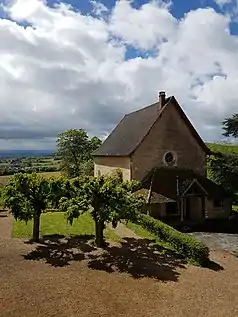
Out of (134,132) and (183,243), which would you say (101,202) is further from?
(134,132)

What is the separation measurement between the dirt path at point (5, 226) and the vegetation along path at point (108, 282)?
1.77m

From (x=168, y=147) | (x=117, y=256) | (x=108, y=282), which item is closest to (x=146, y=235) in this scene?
(x=117, y=256)

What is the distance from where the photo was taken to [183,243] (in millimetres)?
18281

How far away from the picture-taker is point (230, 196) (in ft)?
97.5

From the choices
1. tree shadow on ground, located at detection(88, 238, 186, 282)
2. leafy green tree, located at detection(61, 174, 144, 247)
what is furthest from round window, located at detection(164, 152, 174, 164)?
leafy green tree, located at detection(61, 174, 144, 247)

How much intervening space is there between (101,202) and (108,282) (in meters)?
4.90

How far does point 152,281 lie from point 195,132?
67.4 ft

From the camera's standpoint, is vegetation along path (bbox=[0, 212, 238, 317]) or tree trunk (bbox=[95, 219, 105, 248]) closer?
vegetation along path (bbox=[0, 212, 238, 317])

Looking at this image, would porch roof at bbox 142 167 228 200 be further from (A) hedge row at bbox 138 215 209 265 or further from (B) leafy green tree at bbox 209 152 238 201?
(A) hedge row at bbox 138 215 209 265

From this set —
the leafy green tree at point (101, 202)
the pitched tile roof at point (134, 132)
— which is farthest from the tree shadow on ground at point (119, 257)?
the pitched tile roof at point (134, 132)

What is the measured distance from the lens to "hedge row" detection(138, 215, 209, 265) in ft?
56.0

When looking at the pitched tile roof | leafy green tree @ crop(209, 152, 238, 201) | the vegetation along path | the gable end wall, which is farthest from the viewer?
the pitched tile roof

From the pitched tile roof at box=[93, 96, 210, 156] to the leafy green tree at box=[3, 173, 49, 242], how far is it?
39.4 ft

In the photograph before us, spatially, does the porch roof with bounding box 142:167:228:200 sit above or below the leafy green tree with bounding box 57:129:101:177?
below
